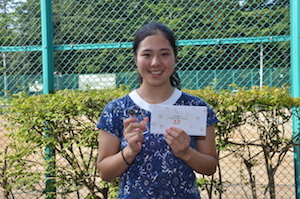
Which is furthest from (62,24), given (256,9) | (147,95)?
(147,95)

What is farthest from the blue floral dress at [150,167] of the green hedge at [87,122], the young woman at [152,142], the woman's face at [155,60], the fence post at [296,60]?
the fence post at [296,60]

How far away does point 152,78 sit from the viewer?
5.68ft

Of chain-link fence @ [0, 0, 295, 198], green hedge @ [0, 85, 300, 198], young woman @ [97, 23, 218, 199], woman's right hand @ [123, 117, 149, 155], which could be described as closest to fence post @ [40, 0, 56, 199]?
chain-link fence @ [0, 0, 295, 198]

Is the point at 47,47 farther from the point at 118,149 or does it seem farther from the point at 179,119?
the point at 179,119

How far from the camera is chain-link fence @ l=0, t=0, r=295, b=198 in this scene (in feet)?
14.4

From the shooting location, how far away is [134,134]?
1588 mm

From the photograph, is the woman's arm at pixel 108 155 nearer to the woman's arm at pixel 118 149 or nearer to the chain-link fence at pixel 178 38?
the woman's arm at pixel 118 149

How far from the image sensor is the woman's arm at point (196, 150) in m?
1.59

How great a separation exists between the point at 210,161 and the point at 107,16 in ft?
11.0

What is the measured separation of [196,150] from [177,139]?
7.6 inches

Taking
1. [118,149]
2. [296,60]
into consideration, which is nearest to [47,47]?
[296,60]

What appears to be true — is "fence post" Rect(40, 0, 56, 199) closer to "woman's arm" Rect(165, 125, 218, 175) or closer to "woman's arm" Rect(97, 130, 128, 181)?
"woman's arm" Rect(97, 130, 128, 181)

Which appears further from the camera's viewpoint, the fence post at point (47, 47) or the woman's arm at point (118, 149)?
the fence post at point (47, 47)

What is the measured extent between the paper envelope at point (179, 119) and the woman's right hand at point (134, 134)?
0.19 feet
